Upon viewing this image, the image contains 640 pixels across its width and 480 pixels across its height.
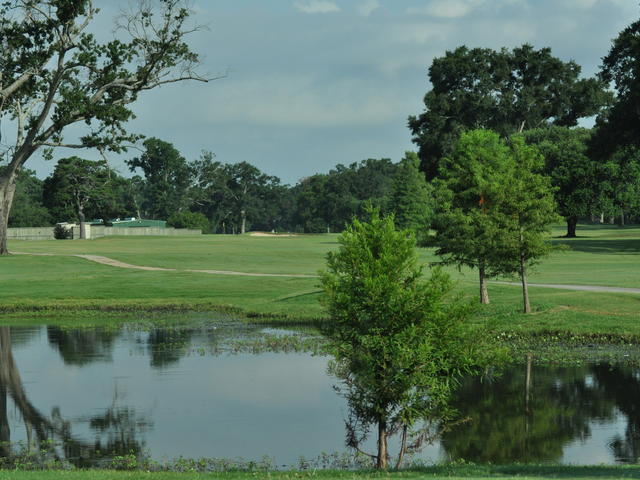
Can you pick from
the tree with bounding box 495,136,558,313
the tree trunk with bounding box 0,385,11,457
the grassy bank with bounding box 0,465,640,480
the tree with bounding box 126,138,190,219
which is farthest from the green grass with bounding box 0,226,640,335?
the tree with bounding box 126,138,190,219

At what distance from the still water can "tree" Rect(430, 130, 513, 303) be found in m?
9.57

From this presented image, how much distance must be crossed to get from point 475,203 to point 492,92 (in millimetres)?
72249

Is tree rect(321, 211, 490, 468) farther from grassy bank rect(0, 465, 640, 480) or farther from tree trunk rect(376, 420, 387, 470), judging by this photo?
grassy bank rect(0, 465, 640, 480)

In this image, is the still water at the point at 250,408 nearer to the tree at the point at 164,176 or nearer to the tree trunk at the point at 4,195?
the tree trunk at the point at 4,195

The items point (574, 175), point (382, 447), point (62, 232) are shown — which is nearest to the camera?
point (382, 447)

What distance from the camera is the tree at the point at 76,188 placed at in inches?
4956

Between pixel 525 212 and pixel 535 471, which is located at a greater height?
pixel 525 212

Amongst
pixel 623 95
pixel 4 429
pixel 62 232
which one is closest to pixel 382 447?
pixel 4 429

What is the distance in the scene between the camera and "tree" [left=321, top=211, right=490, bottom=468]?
655 inches

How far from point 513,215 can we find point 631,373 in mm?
10980

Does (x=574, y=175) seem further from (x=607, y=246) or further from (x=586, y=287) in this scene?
(x=586, y=287)

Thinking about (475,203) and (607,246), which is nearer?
(475,203)

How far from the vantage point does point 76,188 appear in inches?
5032

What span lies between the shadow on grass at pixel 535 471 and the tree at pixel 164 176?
169m
